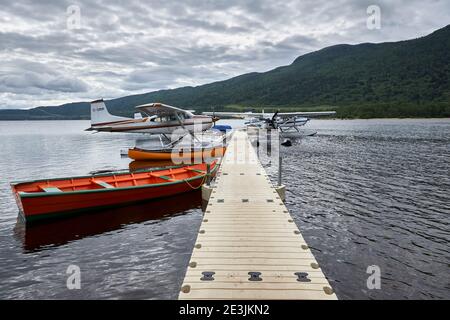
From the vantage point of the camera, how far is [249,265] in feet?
18.3

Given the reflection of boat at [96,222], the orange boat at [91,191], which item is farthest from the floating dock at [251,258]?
the orange boat at [91,191]

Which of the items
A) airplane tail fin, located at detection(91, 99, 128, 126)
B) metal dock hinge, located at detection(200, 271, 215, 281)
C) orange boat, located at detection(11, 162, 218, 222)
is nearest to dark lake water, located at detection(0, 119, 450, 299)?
orange boat, located at detection(11, 162, 218, 222)

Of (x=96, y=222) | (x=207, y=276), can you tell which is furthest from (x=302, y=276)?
(x=96, y=222)

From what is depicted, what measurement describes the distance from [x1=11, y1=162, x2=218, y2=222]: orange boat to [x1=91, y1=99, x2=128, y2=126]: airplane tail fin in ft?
53.7

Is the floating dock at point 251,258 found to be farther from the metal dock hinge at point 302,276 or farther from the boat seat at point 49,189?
the boat seat at point 49,189

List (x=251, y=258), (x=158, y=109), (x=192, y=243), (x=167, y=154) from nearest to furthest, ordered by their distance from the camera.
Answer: (x=251, y=258), (x=192, y=243), (x=158, y=109), (x=167, y=154)

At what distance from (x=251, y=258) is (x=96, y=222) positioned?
26.7 feet

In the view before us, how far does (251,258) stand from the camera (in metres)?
5.90

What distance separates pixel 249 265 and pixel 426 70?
204 m

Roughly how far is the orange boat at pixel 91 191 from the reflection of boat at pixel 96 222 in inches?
13.3

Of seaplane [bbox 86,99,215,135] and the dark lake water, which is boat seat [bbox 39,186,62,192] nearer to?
the dark lake water

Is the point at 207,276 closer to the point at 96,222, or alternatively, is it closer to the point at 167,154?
the point at 96,222

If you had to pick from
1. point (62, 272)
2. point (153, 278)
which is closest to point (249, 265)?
point (153, 278)

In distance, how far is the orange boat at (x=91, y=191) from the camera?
11148 millimetres
